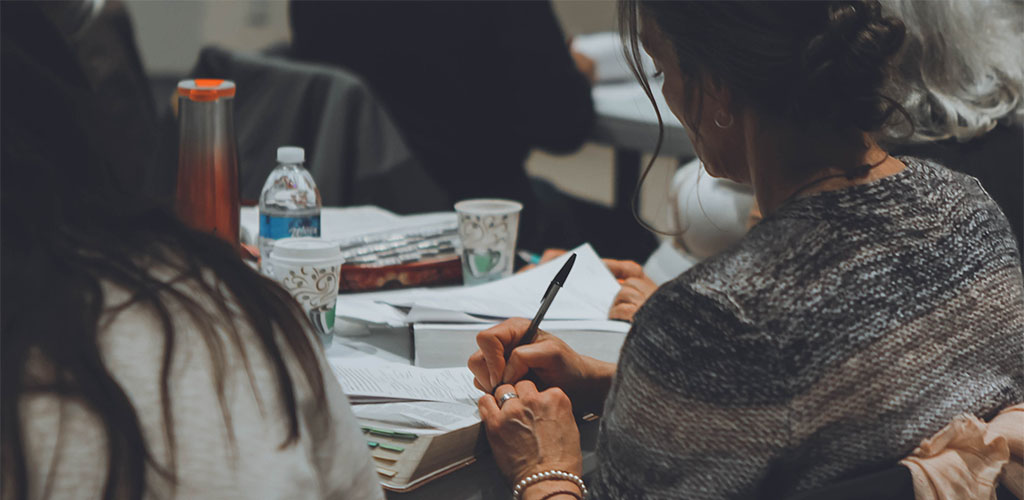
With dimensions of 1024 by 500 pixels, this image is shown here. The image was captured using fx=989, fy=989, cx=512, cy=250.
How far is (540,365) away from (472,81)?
1375 millimetres

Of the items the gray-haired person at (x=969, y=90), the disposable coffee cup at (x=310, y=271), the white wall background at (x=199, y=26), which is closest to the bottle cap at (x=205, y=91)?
the disposable coffee cup at (x=310, y=271)

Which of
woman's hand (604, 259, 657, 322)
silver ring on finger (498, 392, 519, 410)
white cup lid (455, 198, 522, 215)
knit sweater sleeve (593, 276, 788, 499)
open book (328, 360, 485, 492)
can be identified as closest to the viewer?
knit sweater sleeve (593, 276, 788, 499)

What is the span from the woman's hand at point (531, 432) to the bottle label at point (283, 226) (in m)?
0.44

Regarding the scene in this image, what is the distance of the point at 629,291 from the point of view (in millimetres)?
1238

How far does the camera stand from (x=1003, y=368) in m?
0.82

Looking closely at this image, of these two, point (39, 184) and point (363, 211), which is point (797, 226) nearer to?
point (39, 184)

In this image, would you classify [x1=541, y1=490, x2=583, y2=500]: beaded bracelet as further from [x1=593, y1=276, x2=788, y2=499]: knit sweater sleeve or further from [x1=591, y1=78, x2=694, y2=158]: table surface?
[x1=591, y1=78, x2=694, y2=158]: table surface

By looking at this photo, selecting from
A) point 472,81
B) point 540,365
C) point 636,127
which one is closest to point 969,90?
point 540,365

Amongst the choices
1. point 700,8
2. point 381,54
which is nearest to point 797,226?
point 700,8

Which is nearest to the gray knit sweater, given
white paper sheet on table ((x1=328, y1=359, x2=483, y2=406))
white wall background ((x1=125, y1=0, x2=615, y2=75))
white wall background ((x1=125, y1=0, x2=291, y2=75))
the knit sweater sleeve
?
the knit sweater sleeve

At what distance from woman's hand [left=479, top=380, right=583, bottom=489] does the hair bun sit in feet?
1.21

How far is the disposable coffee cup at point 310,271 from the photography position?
3.64ft

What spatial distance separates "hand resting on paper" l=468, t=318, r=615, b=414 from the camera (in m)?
0.99

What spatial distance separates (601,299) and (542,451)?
0.38 m
